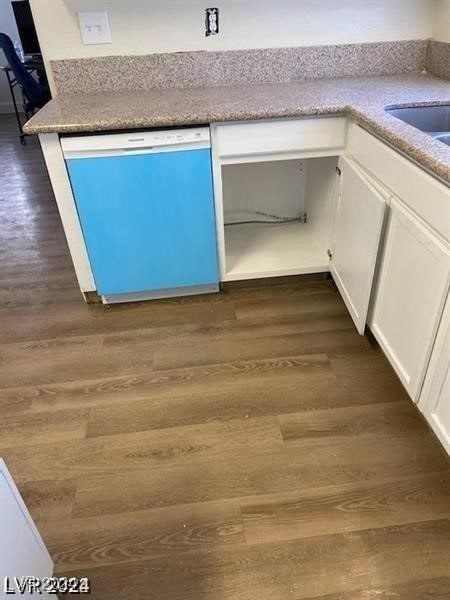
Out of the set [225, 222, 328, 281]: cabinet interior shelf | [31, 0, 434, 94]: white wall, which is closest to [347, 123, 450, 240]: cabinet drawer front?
[225, 222, 328, 281]: cabinet interior shelf

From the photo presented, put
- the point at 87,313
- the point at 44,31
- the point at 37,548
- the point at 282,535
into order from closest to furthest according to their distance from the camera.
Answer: the point at 37,548
the point at 282,535
the point at 44,31
the point at 87,313

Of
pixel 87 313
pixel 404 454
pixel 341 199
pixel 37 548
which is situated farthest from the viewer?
pixel 87 313

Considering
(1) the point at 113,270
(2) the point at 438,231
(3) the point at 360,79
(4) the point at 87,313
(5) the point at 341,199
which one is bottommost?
(4) the point at 87,313

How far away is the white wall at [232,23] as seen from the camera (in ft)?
6.55

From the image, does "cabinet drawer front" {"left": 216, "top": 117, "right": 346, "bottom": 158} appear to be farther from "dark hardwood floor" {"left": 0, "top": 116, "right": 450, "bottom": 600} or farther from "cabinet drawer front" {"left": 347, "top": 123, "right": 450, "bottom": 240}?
"dark hardwood floor" {"left": 0, "top": 116, "right": 450, "bottom": 600}

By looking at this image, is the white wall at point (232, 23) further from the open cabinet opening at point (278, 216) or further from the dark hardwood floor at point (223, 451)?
the dark hardwood floor at point (223, 451)

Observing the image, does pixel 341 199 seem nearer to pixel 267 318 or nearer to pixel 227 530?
pixel 267 318

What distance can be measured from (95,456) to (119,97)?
152 centimetres

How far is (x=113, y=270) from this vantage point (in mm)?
2027

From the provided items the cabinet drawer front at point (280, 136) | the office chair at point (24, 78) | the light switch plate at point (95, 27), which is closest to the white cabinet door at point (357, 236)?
the cabinet drawer front at point (280, 136)

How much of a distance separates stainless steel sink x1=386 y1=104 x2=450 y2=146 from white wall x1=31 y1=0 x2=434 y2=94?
63 centimetres

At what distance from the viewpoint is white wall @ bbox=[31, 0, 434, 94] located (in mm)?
1995

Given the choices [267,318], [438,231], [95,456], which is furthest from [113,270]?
[438,231]

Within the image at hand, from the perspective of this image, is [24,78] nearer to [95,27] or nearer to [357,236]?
[95,27]
